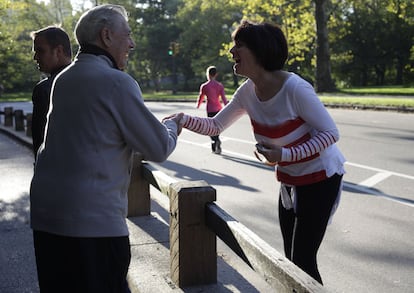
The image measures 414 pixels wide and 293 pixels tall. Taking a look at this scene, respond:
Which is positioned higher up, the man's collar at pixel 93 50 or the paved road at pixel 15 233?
the man's collar at pixel 93 50

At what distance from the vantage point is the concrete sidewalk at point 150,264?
156 inches

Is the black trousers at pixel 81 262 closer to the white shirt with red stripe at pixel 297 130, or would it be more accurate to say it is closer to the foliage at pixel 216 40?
the white shirt with red stripe at pixel 297 130

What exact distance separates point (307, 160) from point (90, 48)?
1389mm

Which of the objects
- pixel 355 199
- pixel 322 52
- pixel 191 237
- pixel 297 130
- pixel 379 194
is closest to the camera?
pixel 297 130

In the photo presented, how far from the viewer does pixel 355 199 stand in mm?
6965

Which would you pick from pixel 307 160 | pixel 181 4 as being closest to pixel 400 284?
pixel 307 160

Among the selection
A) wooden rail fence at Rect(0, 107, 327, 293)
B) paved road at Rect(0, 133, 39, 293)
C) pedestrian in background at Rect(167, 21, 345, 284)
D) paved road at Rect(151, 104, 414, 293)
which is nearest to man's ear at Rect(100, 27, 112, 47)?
pedestrian in background at Rect(167, 21, 345, 284)

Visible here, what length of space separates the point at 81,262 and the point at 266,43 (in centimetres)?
156

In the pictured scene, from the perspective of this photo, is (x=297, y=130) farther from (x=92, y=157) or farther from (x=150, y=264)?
(x=150, y=264)

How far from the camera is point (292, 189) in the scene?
10.2ft

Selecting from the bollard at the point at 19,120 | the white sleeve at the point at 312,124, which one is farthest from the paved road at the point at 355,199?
the bollard at the point at 19,120

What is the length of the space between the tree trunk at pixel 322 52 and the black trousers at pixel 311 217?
26044 millimetres

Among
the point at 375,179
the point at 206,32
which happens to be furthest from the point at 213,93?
the point at 206,32

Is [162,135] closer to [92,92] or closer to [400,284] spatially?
[92,92]
